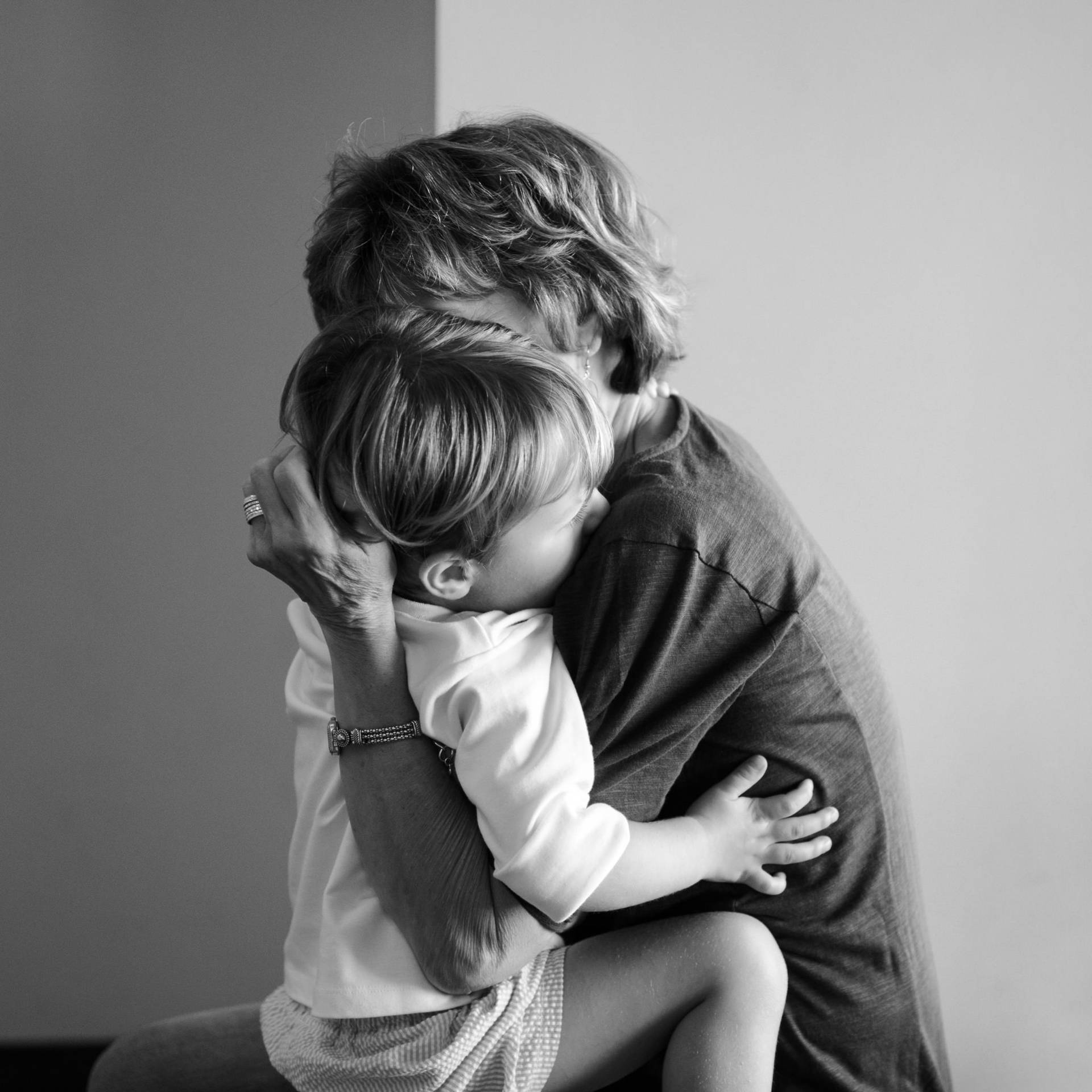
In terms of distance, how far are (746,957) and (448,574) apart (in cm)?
46

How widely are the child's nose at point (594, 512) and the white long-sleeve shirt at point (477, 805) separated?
9cm

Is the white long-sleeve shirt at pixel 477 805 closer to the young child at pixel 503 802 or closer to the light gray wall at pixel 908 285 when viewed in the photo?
the young child at pixel 503 802

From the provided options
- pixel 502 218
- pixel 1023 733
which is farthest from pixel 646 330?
pixel 1023 733

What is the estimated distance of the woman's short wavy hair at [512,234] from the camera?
3.74 feet

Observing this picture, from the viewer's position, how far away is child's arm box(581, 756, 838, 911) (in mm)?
994

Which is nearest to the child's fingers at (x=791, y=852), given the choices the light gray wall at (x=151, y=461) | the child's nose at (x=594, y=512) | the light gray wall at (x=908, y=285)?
the child's nose at (x=594, y=512)

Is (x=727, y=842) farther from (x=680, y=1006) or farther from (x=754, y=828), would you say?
(x=680, y=1006)

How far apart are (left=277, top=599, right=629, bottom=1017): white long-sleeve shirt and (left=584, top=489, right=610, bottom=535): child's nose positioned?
0.30 feet

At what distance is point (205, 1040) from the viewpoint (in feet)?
4.27

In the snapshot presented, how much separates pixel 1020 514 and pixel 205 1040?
4.71ft

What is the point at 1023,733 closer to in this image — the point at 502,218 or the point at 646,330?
the point at 646,330

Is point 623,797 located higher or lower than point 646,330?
lower

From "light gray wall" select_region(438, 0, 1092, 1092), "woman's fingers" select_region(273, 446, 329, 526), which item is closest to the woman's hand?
"woman's fingers" select_region(273, 446, 329, 526)

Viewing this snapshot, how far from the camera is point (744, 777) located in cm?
110
